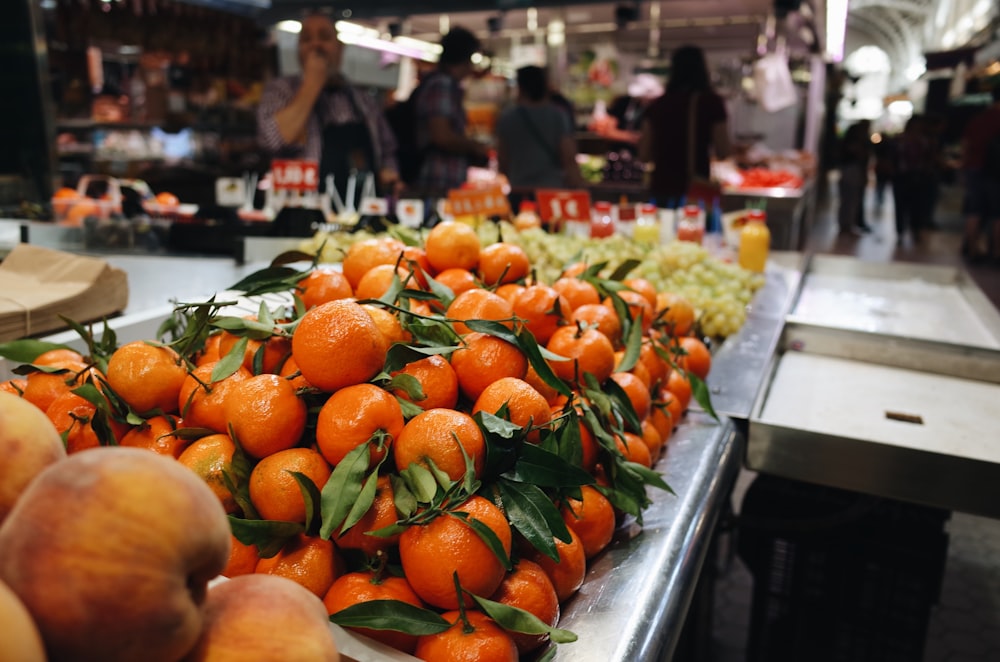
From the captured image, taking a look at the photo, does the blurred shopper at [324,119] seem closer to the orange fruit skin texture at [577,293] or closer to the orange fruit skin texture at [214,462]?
the orange fruit skin texture at [577,293]

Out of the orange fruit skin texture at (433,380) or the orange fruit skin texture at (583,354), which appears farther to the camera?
the orange fruit skin texture at (583,354)

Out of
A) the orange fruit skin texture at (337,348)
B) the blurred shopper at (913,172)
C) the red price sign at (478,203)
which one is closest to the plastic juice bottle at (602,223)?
the red price sign at (478,203)

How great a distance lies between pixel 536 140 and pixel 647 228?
210 centimetres

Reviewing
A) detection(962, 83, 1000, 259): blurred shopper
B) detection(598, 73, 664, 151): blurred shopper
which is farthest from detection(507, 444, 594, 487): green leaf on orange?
detection(962, 83, 1000, 259): blurred shopper

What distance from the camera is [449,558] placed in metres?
0.93

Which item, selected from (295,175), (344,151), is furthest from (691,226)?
(344,151)

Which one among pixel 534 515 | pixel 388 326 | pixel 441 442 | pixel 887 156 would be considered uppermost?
pixel 887 156

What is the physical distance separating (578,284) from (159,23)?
7.63m

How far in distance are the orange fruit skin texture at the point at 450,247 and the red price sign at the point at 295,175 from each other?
7.02ft

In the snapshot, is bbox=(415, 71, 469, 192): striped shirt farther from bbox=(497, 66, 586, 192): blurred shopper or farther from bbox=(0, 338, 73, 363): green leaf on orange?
bbox=(0, 338, 73, 363): green leaf on orange

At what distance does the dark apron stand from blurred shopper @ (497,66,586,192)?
1259 millimetres

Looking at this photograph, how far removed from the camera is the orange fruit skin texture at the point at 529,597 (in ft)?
3.22

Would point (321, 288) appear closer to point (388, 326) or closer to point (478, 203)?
point (388, 326)

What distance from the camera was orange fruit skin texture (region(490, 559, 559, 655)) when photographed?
38.6 inches
